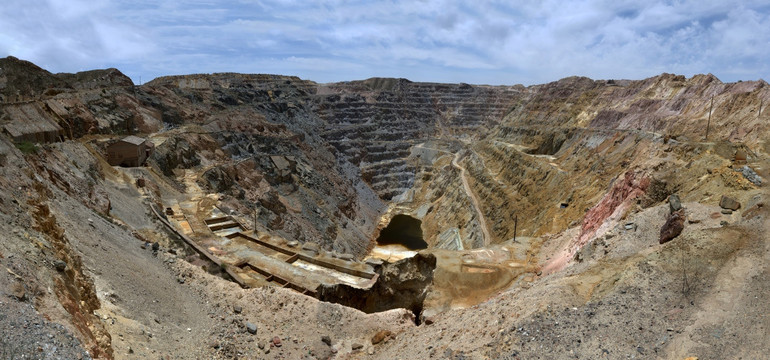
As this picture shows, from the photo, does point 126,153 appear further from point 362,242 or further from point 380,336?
point 380,336

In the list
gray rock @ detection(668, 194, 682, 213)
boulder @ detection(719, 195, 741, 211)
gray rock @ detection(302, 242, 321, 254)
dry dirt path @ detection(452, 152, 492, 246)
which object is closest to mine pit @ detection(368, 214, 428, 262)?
dry dirt path @ detection(452, 152, 492, 246)

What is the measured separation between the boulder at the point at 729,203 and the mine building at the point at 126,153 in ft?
123

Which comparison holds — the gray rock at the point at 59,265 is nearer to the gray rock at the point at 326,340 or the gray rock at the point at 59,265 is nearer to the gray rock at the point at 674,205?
the gray rock at the point at 326,340

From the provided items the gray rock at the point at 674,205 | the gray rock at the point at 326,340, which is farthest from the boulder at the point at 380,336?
the gray rock at the point at 674,205

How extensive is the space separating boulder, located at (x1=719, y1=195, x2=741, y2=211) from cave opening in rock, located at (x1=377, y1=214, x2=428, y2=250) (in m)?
36.4

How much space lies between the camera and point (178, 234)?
2214 cm

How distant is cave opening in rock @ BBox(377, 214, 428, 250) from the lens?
51.7 meters

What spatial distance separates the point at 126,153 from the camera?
33.7 m

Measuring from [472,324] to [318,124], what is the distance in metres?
76.8

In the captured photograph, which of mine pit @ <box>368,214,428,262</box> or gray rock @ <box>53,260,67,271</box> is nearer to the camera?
gray rock @ <box>53,260,67,271</box>

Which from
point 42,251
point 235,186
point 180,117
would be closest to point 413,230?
point 235,186

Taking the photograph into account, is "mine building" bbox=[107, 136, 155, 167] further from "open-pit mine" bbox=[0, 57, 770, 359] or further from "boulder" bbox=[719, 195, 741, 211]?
"boulder" bbox=[719, 195, 741, 211]

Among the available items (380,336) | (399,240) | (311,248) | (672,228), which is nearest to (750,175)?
(672,228)

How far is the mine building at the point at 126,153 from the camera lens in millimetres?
33250
